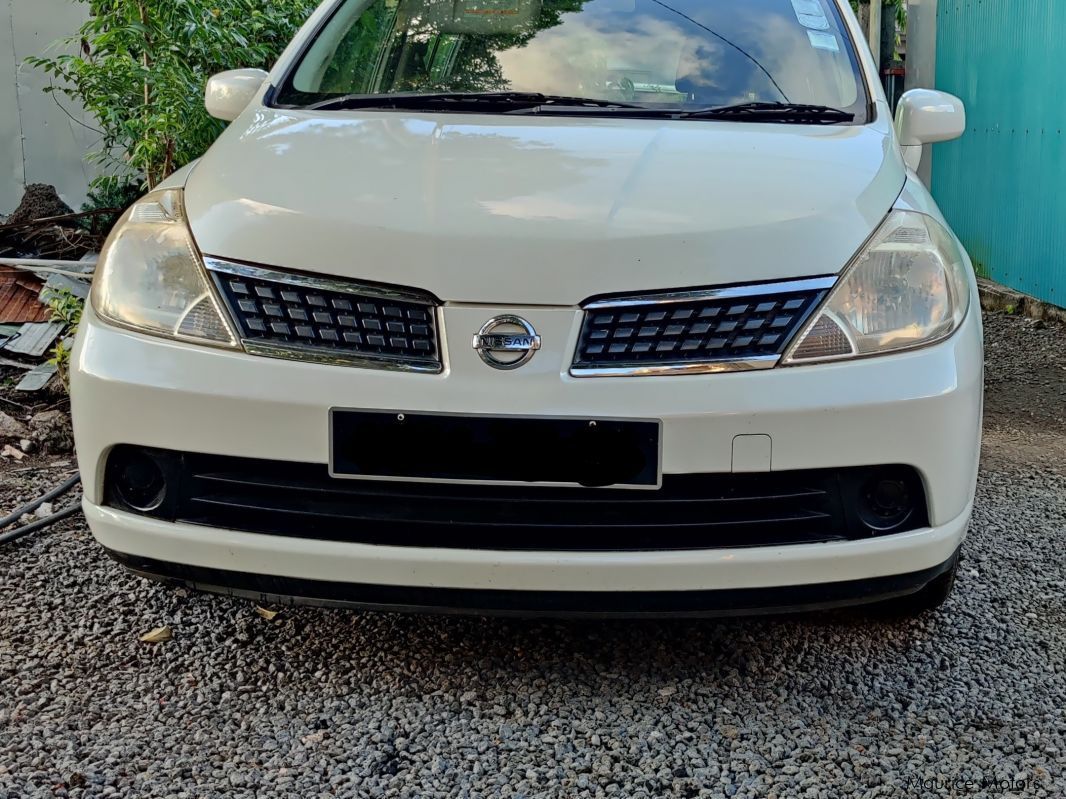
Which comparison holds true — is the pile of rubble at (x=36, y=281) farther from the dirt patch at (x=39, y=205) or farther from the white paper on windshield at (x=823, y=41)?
the white paper on windshield at (x=823, y=41)

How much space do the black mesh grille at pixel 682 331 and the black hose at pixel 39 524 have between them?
1870mm

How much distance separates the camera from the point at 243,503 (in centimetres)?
209

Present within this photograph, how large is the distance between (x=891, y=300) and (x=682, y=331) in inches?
16.2

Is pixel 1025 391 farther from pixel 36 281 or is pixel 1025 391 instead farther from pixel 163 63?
pixel 36 281

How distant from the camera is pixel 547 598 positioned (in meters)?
2.05

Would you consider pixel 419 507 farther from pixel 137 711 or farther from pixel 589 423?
pixel 137 711

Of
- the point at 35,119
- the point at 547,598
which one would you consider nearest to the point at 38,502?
the point at 547,598

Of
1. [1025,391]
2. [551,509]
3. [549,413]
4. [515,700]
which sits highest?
[549,413]

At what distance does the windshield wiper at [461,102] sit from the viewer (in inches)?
110

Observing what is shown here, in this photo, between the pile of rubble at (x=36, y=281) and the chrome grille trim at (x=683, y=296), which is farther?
the pile of rubble at (x=36, y=281)

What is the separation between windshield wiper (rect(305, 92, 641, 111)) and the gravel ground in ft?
4.01

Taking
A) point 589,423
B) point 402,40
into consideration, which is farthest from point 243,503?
point 402,40

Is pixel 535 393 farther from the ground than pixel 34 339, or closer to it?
farther from the ground

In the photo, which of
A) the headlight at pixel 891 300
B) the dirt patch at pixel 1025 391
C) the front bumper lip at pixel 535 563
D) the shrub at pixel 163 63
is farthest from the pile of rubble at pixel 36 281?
the dirt patch at pixel 1025 391
